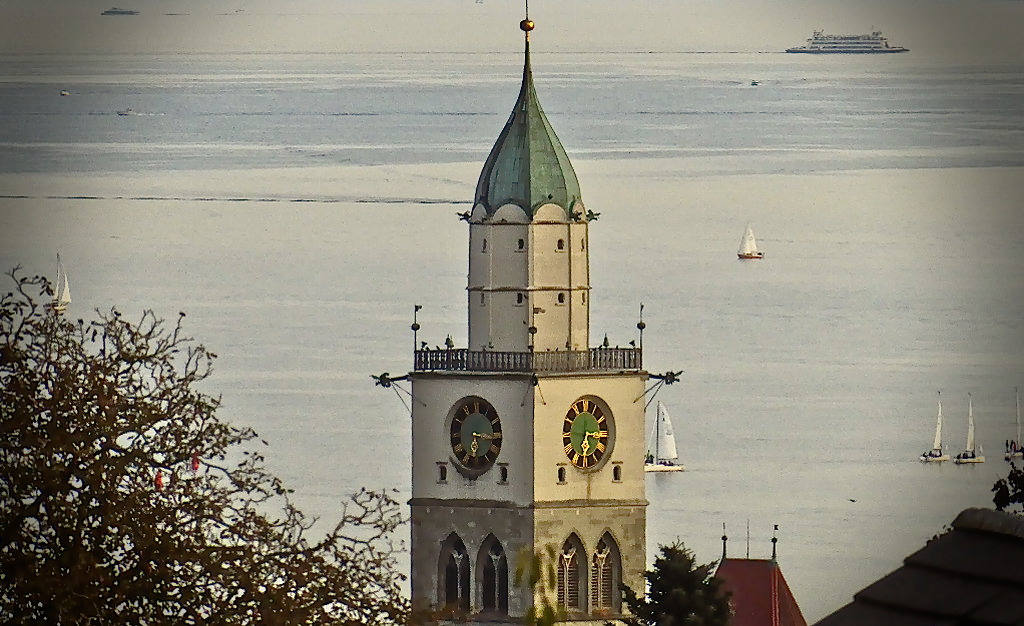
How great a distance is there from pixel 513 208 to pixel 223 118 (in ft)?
77.3

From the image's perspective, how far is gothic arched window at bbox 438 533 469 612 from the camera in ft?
158

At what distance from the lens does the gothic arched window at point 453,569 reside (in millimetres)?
48184

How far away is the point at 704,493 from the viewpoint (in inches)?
2406

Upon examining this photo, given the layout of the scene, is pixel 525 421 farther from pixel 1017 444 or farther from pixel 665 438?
pixel 1017 444

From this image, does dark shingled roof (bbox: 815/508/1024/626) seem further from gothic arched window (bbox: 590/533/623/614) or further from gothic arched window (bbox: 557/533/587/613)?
gothic arched window (bbox: 590/533/623/614)

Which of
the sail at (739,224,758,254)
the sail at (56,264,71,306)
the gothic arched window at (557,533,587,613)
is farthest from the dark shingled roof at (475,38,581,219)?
the sail at (739,224,758,254)

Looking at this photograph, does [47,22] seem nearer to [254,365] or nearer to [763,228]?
[254,365]

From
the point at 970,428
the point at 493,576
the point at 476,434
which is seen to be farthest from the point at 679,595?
the point at 970,428

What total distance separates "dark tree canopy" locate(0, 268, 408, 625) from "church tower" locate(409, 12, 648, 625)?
3082 cm

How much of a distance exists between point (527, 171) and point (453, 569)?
5.38m

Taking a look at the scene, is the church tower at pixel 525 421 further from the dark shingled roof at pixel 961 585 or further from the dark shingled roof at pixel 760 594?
the dark shingled roof at pixel 961 585

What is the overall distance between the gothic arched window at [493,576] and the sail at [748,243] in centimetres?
2195

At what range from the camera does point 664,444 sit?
6156 cm

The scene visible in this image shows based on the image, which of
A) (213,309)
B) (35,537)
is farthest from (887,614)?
(213,309)
